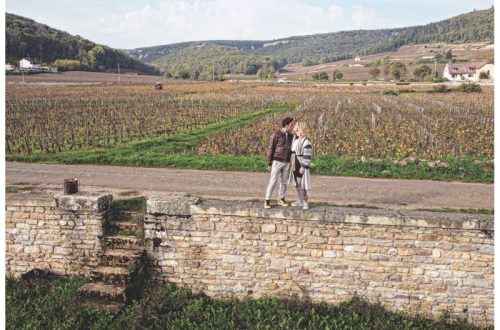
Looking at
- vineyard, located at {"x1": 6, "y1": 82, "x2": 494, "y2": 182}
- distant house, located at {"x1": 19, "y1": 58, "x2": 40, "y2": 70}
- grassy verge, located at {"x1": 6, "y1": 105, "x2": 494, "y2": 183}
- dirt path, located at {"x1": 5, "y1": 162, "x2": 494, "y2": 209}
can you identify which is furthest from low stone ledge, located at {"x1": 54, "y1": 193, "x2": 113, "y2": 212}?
distant house, located at {"x1": 19, "y1": 58, "x2": 40, "y2": 70}

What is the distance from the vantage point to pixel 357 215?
732cm

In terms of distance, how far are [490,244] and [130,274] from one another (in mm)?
6139

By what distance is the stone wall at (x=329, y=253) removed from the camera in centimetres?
713

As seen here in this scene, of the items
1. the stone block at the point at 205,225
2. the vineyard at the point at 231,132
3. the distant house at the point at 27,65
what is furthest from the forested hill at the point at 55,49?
the stone block at the point at 205,225

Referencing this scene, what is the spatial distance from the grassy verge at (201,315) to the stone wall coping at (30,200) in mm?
1691

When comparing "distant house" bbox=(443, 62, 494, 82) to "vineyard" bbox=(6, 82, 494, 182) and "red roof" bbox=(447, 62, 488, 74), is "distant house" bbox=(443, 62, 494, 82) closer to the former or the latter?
"red roof" bbox=(447, 62, 488, 74)

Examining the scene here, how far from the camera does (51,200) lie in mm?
8398

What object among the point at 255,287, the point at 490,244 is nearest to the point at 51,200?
the point at 255,287

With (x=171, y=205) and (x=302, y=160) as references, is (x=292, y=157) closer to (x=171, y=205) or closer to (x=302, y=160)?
(x=302, y=160)

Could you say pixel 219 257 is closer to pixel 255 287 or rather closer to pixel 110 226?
pixel 255 287

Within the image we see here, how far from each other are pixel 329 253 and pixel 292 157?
6.07 feet

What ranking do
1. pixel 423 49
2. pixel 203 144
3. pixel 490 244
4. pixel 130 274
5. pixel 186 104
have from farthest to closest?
pixel 423 49 < pixel 186 104 < pixel 203 144 < pixel 130 274 < pixel 490 244

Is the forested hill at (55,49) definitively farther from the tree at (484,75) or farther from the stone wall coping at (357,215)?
the stone wall coping at (357,215)

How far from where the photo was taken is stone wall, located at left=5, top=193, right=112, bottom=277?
325 inches
